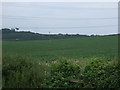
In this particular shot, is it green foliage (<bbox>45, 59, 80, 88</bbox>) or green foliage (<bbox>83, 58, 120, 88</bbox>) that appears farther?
green foliage (<bbox>45, 59, 80, 88</bbox>)

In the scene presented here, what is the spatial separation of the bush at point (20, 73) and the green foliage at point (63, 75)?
30 centimetres

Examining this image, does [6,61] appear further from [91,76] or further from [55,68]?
[91,76]

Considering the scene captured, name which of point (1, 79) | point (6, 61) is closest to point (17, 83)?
point (1, 79)

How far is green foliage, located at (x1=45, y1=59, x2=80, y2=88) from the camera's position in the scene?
6430mm

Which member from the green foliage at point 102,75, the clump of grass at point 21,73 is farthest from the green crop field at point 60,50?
the green foliage at point 102,75

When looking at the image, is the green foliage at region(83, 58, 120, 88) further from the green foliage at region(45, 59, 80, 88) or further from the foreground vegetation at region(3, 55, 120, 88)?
the green foliage at region(45, 59, 80, 88)

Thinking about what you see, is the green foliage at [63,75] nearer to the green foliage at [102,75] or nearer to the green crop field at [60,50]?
the green foliage at [102,75]

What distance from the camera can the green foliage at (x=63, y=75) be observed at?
6430mm

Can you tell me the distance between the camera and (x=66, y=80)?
654cm

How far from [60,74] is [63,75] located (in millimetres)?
84

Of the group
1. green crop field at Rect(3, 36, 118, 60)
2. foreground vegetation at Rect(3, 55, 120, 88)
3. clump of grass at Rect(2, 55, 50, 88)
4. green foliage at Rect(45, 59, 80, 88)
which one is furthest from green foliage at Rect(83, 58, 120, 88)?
green crop field at Rect(3, 36, 118, 60)

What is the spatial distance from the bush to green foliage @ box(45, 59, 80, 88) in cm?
30

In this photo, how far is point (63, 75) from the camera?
6758 millimetres

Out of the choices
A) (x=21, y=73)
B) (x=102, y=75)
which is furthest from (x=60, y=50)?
(x=102, y=75)
